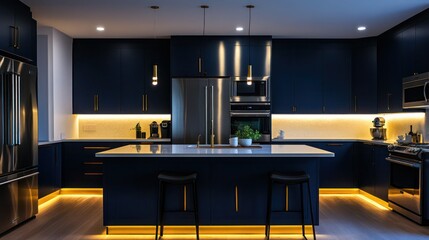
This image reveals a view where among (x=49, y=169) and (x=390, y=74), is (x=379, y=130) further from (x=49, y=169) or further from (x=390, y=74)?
(x=49, y=169)

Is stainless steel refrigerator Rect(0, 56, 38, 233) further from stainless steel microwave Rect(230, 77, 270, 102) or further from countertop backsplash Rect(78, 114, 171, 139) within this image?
stainless steel microwave Rect(230, 77, 270, 102)

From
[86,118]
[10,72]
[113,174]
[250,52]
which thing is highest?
[250,52]

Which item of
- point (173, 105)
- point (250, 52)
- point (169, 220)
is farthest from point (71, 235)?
point (250, 52)

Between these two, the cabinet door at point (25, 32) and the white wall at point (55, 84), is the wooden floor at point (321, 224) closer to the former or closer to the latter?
the white wall at point (55, 84)

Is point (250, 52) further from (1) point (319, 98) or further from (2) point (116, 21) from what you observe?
(2) point (116, 21)

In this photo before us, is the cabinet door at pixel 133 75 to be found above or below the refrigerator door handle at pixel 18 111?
above

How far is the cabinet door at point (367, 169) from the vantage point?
5.69 meters

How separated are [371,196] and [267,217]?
108 inches

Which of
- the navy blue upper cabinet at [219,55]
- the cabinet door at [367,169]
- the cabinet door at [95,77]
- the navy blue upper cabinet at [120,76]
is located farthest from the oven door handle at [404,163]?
the cabinet door at [95,77]

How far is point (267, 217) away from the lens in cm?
380

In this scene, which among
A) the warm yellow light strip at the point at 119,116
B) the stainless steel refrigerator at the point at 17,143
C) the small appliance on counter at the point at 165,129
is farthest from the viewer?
the warm yellow light strip at the point at 119,116

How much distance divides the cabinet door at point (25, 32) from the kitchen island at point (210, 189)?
1788 mm

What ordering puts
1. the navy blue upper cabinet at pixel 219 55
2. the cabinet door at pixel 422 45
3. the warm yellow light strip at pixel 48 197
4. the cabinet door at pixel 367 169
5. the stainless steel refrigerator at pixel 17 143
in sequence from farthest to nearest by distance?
the navy blue upper cabinet at pixel 219 55
the cabinet door at pixel 367 169
the warm yellow light strip at pixel 48 197
the cabinet door at pixel 422 45
the stainless steel refrigerator at pixel 17 143

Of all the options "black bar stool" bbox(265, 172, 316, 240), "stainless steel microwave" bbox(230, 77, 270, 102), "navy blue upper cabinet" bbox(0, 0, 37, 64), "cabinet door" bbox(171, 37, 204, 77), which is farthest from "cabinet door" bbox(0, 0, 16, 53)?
"stainless steel microwave" bbox(230, 77, 270, 102)
